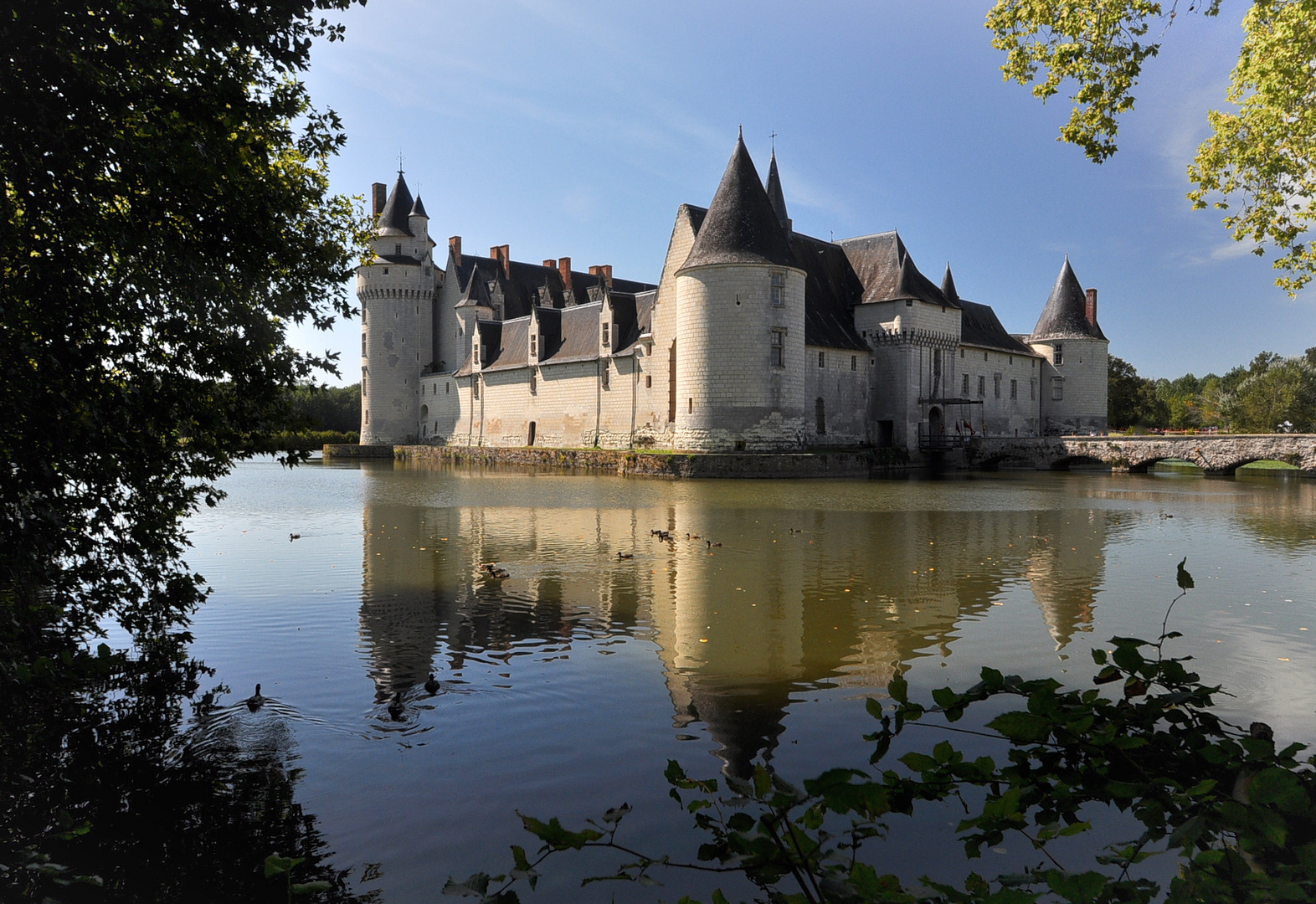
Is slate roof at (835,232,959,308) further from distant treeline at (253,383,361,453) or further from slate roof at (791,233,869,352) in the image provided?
distant treeline at (253,383,361,453)

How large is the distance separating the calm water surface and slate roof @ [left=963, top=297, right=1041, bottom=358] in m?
30.9

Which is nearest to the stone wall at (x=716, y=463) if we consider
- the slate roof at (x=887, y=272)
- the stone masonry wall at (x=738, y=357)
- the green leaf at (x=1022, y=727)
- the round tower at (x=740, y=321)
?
the stone masonry wall at (x=738, y=357)

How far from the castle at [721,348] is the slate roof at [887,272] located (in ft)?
0.31

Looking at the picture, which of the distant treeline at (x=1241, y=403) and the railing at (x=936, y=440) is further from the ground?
the distant treeline at (x=1241, y=403)

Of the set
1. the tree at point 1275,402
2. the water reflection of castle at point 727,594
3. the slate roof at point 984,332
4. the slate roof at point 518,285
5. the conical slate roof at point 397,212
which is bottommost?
the water reflection of castle at point 727,594

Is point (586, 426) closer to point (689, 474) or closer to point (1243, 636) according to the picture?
point (689, 474)

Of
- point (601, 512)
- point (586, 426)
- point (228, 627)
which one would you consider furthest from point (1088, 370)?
point (228, 627)

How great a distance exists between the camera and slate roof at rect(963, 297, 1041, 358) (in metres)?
45.2

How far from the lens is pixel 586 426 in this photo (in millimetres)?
41094

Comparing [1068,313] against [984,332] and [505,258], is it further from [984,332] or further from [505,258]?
[505,258]

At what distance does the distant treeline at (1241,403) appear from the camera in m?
49.2

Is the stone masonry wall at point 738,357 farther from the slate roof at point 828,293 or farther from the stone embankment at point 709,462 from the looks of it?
the slate roof at point 828,293

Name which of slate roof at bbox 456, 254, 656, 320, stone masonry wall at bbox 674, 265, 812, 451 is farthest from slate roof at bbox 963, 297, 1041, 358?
slate roof at bbox 456, 254, 656, 320

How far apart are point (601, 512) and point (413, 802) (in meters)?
13.0
